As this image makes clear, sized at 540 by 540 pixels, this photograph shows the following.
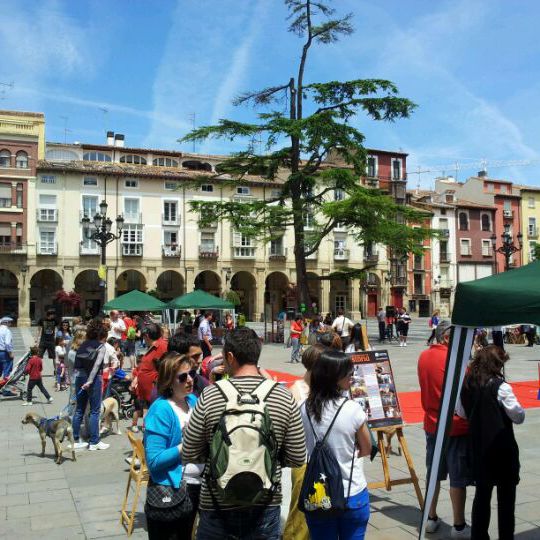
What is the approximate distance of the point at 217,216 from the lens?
26328mm

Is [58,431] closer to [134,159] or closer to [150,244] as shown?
[150,244]

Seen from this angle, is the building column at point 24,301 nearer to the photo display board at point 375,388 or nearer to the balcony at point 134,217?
the balcony at point 134,217

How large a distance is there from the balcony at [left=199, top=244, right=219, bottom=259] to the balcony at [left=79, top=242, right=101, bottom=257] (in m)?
8.26

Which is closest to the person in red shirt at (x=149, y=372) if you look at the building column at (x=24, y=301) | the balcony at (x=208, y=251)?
the building column at (x=24, y=301)

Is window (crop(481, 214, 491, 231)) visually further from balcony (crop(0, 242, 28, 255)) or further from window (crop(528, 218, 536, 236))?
balcony (crop(0, 242, 28, 255))

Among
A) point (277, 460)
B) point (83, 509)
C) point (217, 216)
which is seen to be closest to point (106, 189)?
point (217, 216)

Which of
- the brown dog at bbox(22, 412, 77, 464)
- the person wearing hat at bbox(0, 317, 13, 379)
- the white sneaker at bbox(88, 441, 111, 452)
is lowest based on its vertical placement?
the white sneaker at bbox(88, 441, 111, 452)

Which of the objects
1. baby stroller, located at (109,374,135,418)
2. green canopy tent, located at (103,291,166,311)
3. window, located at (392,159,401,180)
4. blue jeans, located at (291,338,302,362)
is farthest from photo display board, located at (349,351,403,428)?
window, located at (392,159,401,180)

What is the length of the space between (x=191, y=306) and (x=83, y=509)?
14.8 metres

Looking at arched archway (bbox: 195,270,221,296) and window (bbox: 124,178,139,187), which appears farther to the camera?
arched archway (bbox: 195,270,221,296)

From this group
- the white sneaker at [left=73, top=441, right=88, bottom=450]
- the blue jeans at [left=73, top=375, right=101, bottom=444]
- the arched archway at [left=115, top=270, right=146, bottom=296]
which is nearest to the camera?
the blue jeans at [left=73, top=375, right=101, bottom=444]

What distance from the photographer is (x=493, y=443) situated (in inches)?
160

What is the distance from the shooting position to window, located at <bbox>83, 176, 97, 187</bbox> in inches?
1763

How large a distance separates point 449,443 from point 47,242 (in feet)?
142
